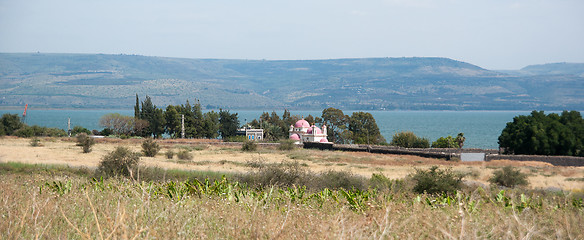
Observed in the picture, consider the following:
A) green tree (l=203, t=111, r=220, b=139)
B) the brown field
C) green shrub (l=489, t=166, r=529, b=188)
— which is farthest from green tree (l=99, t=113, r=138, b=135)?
green shrub (l=489, t=166, r=529, b=188)

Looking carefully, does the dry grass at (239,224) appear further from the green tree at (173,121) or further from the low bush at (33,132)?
the green tree at (173,121)

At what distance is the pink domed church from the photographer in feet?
252

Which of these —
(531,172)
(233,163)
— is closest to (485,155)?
(531,172)

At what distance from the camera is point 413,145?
259 feet

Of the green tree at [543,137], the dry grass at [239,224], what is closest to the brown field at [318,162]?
the green tree at [543,137]

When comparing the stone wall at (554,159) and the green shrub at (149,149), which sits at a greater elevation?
the green shrub at (149,149)

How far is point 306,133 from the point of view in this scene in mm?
78938

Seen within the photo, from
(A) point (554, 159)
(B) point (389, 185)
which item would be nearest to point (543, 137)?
(A) point (554, 159)

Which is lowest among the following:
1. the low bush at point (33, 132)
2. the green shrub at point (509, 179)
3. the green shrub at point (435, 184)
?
the green shrub at point (509, 179)

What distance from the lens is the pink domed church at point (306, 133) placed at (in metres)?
76.9

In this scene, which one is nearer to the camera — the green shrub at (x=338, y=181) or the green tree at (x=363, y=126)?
the green shrub at (x=338, y=181)

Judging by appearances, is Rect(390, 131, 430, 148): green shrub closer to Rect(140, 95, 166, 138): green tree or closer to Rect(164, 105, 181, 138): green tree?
Rect(164, 105, 181, 138): green tree

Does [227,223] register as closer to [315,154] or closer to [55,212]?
[55,212]

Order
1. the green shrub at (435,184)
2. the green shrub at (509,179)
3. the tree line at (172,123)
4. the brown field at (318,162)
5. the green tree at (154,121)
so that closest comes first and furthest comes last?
the green shrub at (435,184), the green shrub at (509,179), the brown field at (318,162), the green tree at (154,121), the tree line at (172,123)
